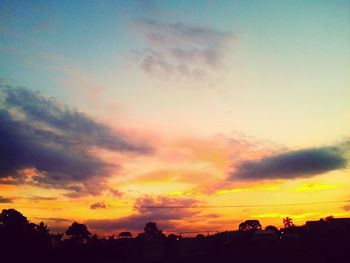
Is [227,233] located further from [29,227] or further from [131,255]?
[29,227]

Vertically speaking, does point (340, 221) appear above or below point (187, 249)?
above

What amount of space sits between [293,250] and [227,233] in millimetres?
37752

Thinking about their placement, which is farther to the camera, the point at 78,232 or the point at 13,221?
the point at 78,232

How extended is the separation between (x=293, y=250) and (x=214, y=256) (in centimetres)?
1180

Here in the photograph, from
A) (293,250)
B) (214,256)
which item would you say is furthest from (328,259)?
(214,256)

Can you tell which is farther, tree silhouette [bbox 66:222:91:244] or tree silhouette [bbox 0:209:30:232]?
tree silhouette [bbox 66:222:91:244]

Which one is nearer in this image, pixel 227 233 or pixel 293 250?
pixel 293 250

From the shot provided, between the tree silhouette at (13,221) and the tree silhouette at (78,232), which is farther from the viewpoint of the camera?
the tree silhouette at (78,232)

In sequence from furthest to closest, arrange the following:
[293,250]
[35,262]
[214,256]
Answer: [214,256] → [293,250] → [35,262]

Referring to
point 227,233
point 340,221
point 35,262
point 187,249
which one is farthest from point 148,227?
point 35,262

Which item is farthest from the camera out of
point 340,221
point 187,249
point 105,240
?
point 340,221

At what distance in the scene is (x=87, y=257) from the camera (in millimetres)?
53000

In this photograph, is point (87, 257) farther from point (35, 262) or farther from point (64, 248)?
point (35, 262)

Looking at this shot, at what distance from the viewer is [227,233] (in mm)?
83875
